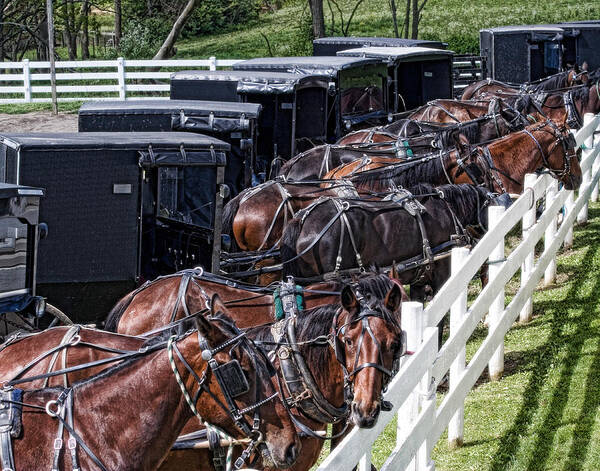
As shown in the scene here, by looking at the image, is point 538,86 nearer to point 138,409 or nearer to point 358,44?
point 358,44

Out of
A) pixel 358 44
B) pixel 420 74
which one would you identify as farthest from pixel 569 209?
pixel 358 44

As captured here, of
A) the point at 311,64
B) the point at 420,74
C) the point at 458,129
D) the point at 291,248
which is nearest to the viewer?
the point at 291,248

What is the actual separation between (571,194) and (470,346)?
3.35m

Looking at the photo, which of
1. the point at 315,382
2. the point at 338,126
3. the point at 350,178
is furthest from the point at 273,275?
the point at 338,126

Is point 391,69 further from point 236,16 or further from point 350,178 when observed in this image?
point 236,16

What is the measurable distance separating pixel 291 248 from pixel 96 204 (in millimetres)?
1860

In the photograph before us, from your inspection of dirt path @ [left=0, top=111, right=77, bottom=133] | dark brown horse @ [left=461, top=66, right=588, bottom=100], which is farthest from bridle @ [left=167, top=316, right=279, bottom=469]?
dirt path @ [left=0, top=111, right=77, bottom=133]

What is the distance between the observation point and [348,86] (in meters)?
16.4

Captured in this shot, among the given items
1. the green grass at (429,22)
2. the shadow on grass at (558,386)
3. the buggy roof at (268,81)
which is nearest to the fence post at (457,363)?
the shadow on grass at (558,386)

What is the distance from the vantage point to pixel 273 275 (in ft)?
32.0

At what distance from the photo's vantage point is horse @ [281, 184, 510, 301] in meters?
9.06

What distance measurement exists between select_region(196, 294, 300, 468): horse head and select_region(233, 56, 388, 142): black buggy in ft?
35.5

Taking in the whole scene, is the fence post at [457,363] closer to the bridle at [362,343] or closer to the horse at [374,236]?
the bridle at [362,343]

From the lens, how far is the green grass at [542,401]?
6887mm
